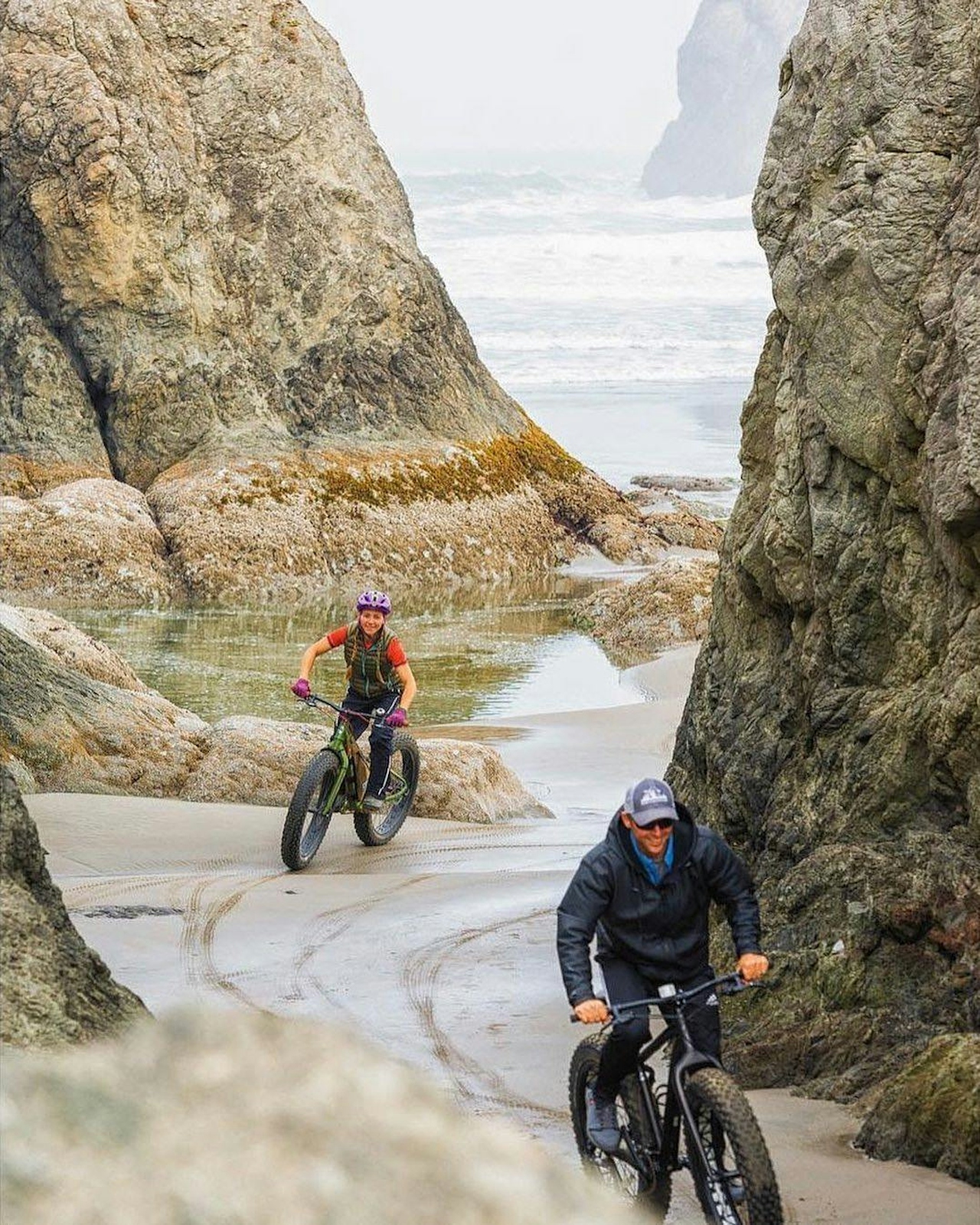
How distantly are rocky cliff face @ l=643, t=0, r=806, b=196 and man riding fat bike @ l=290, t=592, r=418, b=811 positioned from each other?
166 meters

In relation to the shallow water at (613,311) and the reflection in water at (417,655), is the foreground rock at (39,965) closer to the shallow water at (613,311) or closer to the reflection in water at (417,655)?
the reflection in water at (417,655)

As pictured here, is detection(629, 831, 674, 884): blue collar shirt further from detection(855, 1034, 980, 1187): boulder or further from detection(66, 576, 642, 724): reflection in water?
detection(66, 576, 642, 724): reflection in water

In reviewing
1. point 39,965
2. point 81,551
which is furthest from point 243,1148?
point 81,551

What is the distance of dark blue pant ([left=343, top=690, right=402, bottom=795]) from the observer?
1366 cm

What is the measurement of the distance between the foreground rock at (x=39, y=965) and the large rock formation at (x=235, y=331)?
24.5 meters

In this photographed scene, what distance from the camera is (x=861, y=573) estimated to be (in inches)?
388

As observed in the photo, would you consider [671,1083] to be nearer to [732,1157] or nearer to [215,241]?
[732,1157]

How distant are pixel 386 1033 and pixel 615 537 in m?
27.9

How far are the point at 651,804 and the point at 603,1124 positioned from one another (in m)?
1.20

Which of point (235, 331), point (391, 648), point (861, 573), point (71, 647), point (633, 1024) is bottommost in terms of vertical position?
point (71, 647)

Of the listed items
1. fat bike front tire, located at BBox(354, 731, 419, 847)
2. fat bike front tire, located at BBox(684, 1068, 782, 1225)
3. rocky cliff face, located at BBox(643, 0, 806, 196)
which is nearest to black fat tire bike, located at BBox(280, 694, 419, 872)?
fat bike front tire, located at BBox(354, 731, 419, 847)

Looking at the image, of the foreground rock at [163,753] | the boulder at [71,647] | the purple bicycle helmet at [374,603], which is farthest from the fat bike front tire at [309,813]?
the boulder at [71,647]

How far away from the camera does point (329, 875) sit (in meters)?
12.9

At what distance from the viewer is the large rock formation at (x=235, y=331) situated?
1325 inches
